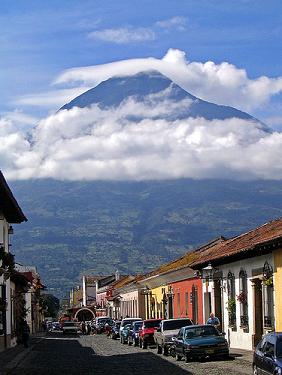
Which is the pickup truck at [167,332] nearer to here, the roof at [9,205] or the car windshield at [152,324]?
the car windshield at [152,324]

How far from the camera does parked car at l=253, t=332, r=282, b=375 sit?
16.8m

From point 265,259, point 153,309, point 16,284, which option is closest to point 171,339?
point 265,259

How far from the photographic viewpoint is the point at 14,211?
39031 millimetres

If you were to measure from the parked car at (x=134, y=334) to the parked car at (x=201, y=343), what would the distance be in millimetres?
15023

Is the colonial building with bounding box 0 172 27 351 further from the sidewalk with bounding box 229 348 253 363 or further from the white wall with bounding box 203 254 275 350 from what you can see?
the white wall with bounding box 203 254 275 350

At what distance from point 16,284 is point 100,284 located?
87.2 meters

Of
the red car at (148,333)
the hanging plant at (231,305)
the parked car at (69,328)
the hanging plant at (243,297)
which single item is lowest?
the parked car at (69,328)

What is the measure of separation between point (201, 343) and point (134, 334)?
1740 cm

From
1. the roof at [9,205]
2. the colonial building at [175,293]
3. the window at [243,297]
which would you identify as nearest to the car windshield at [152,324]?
the colonial building at [175,293]

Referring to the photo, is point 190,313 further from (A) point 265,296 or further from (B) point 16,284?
(A) point 265,296

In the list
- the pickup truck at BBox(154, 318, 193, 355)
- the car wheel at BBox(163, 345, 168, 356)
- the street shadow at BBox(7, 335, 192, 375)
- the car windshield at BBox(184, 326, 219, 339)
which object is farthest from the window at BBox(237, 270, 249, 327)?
the car windshield at BBox(184, 326, 219, 339)

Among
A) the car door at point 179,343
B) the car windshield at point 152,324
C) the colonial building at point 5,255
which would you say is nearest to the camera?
the car door at point 179,343

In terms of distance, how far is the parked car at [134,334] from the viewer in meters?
45.2

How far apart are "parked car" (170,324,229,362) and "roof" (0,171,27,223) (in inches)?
321
